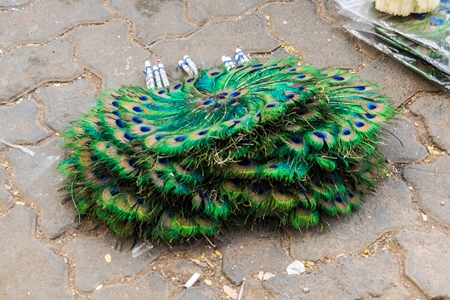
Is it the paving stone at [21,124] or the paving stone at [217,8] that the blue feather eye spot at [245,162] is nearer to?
the paving stone at [21,124]

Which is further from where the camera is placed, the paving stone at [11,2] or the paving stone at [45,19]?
the paving stone at [11,2]

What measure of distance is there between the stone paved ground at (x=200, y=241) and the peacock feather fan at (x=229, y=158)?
5.3 inches

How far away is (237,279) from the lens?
266 centimetres

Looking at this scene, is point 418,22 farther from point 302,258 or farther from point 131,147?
point 131,147

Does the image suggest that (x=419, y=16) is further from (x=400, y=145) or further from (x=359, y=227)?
(x=359, y=227)

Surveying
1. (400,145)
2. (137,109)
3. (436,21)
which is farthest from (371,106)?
(137,109)

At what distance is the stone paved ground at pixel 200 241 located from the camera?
2650 mm

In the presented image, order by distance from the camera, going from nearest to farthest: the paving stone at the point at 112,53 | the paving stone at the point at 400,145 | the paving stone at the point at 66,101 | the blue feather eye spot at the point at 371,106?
1. the blue feather eye spot at the point at 371,106
2. the paving stone at the point at 400,145
3. the paving stone at the point at 66,101
4. the paving stone at the point at 112,53

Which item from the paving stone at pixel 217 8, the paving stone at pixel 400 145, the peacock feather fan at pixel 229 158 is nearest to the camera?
the peacock feather fan at pixel 229 158

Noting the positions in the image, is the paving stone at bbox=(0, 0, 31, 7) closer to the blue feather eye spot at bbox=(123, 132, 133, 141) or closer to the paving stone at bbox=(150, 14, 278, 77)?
the paving stone at bbox=(150, 14, 278, 77)

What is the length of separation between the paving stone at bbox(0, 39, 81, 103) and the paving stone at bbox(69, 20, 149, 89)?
0.09m

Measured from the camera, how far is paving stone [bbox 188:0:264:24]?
3.92m

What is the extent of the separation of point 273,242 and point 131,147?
74 centimetres

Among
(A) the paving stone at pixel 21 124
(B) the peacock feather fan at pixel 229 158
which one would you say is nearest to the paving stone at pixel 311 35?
(B) the peacock feather fan at pixel 229 158
